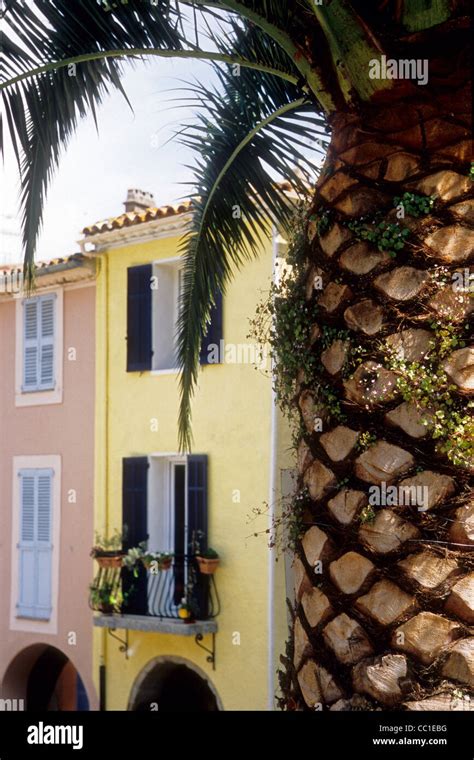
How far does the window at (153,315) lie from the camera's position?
15.8m

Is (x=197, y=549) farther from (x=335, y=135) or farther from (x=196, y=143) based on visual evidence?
(x=335, y=135)

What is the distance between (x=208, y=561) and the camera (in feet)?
46.6

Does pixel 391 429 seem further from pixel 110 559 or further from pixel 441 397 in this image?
pixel 110 559

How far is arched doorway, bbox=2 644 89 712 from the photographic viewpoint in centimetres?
1783

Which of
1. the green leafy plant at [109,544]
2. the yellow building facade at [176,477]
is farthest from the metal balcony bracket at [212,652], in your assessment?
the green leafy plant at [109,544]

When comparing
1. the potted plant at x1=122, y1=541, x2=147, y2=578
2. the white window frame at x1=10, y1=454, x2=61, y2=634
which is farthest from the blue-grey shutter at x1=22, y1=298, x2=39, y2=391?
the potted plant at x1=122, y1=541, x2=147, y2=578

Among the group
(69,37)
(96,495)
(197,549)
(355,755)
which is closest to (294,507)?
(355,755)

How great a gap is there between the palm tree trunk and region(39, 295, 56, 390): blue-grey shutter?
1360cm

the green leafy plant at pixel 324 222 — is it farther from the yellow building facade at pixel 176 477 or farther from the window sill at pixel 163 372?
the window sill at pixel 163 372

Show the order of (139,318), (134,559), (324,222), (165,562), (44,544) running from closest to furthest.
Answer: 1. (324,222)
2. (165,562)
3. (134,559)
4. (139,318)
5. (44,544)

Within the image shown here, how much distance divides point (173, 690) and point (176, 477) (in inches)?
120

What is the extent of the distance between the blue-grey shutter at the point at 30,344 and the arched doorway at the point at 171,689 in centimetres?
497

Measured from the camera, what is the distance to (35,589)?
1719 cm

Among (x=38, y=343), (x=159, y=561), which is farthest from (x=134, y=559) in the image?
(x=38, y=343)
